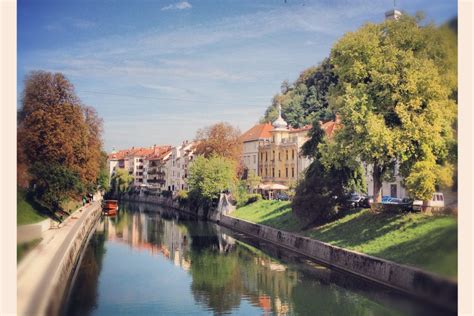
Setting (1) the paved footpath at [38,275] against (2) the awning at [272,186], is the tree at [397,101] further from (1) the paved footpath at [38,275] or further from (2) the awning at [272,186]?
(2) the awning at [272,186]

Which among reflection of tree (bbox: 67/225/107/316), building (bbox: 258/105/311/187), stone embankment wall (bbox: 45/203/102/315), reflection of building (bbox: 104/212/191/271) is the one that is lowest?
reflection of building (bbox: 104/212/191/271)

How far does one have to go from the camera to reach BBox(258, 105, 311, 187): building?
27.8 m

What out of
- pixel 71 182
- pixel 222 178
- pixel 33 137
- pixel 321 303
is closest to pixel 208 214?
pixel 222 178

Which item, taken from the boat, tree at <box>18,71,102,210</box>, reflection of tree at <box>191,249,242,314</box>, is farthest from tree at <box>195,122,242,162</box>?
reflection of tree at <box>191,249,242,314</box>

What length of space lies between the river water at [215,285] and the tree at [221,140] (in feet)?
40.4

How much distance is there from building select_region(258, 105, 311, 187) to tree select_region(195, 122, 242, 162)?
11.7 feet

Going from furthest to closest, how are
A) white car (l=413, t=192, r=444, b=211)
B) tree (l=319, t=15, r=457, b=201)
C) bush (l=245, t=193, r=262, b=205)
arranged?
bush (l=245, t=193, r=262, b=205), white car (l=413, t=192, r=444, b=211), tree (l=319, t=15, r=457, b=201)

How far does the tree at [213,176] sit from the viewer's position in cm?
3203

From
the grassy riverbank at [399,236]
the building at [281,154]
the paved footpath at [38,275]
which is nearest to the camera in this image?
the grassy riverbank at [399,236]

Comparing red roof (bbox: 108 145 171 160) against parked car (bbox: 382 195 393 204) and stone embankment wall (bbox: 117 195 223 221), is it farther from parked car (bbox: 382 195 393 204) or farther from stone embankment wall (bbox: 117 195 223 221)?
parked car (bbox: 382 195 393 204)

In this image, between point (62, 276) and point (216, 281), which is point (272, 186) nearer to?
point (216, 281)

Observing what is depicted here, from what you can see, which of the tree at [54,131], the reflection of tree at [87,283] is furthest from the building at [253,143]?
the reflection of tree at [87,283]

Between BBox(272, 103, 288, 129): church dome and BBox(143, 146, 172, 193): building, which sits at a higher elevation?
BBox(272, 103, 288, 129): church dome

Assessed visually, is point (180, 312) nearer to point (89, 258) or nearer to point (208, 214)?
point (89, 258)
